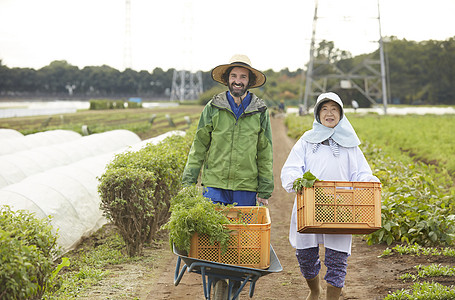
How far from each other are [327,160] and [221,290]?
1.44 meters

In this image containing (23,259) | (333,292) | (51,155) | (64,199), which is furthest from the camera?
(51,155)

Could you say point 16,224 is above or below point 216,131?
below

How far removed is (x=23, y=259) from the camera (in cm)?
327

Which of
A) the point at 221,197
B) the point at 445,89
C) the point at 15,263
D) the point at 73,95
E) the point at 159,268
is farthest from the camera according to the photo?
the point at 73,95

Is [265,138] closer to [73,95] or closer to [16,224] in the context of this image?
[16,224]

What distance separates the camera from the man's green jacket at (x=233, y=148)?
473 cm

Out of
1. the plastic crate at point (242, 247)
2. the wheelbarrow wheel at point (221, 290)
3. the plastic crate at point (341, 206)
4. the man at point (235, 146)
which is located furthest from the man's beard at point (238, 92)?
the wheelbarrow wheel at point (221, 290)

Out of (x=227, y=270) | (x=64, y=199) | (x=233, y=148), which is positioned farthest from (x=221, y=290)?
(x=64, y=199)

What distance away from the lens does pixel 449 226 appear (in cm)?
670

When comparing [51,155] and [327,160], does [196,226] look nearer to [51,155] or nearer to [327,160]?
[327,160]

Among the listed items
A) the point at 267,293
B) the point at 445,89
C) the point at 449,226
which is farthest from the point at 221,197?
the point at 445,89

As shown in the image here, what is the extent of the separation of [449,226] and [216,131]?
3697 millimetres

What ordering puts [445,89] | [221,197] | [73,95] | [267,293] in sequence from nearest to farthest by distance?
[221,197] → [267,293] → [445,89] → [73,95]

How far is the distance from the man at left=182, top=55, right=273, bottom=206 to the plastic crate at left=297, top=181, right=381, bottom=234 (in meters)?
0.86
